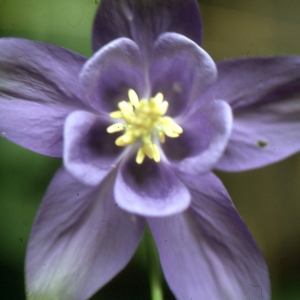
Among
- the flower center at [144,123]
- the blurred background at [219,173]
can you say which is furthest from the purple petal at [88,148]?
the blurred background at [219,173]

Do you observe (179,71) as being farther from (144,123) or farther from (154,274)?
(154,274)

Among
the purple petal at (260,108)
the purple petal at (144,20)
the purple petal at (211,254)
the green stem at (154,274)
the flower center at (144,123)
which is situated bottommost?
the green stem at (154,274)

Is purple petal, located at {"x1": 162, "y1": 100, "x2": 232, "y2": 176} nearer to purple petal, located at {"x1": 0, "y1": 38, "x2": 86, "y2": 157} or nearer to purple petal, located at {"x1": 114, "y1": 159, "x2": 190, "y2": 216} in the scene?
purple petal, located at {"x1": 114, "y1": 159, "x2": 190, "y2": 216}

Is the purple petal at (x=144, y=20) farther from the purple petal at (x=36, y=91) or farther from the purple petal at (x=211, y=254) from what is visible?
the purple petal at (x=211, y=254)

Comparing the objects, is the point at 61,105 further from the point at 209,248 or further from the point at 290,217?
the point at 290,217

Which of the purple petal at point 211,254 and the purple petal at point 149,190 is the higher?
the purple petal at point 149,190

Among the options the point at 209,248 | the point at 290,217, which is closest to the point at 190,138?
the point at 209,248

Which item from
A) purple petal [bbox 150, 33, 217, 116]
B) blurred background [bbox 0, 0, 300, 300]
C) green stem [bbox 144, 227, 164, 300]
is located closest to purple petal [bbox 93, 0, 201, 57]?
purple petal [bbox 150, 33, 217, 116]
